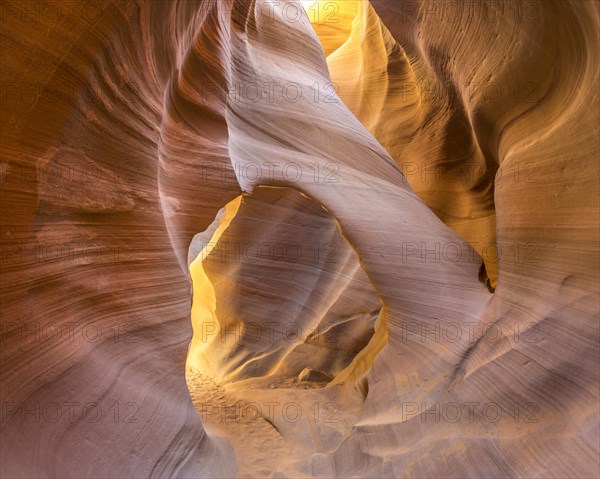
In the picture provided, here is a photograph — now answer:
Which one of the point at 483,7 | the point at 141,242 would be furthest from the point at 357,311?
the point at 483,7

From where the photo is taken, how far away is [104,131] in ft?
6.52

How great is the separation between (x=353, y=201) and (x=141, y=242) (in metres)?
1.76

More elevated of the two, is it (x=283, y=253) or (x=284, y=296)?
(x=283, y=253)

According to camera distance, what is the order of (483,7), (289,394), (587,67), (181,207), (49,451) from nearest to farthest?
(49,451)
(587,67)
(181,207)
(483,7)
(289,394)

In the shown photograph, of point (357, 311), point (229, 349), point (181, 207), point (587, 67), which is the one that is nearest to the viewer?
point (587, 67)

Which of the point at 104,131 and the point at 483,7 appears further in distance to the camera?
the point at 483,7

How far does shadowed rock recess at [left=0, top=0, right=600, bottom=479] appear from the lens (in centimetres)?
171

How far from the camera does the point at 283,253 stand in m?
4.44

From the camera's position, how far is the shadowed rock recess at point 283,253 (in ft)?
5.61

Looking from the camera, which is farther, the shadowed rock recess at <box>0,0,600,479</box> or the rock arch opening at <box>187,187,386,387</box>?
the rock arch opening at <box>187,187,386,387</box>

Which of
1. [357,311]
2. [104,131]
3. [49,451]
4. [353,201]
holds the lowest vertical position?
[357,311]

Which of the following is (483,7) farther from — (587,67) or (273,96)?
(273,96)

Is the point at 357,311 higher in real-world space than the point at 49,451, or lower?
lower

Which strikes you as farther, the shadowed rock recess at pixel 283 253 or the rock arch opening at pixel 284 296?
the rock arch opening at pixel 284 296
